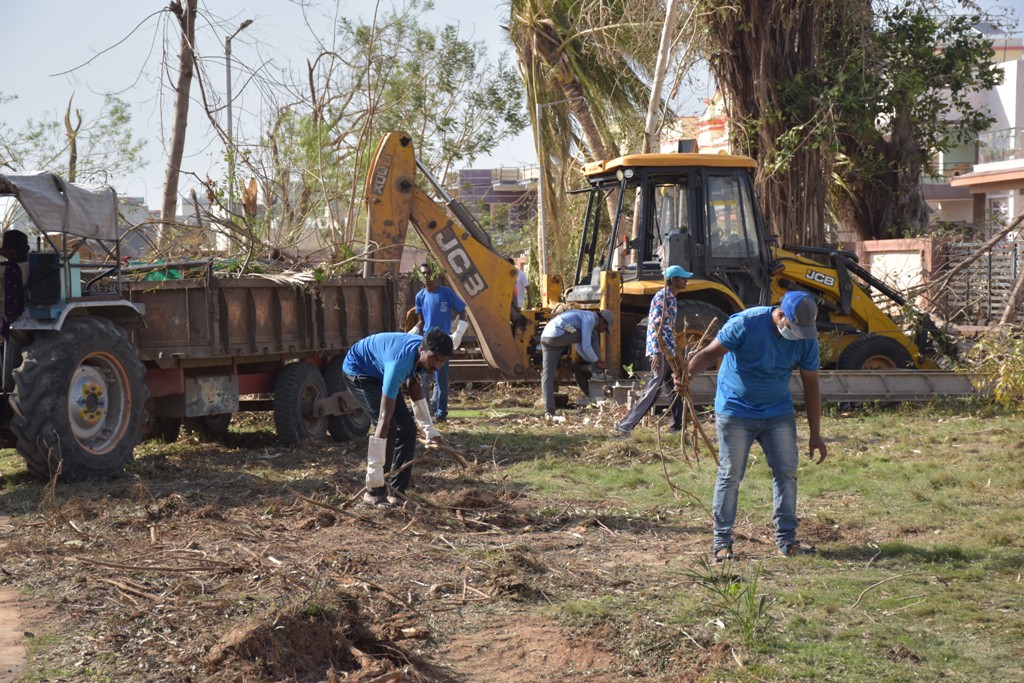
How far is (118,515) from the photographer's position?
8539 millimetres

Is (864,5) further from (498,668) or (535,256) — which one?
(498,668)

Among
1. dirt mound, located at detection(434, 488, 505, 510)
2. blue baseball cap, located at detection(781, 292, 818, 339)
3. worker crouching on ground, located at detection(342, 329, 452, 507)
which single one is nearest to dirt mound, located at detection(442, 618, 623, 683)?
blue baseball cap, located at detection(781, 292, 818, 339)

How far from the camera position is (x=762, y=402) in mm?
7324

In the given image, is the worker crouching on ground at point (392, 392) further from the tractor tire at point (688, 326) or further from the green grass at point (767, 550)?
the tractor tire at point (688, 326)

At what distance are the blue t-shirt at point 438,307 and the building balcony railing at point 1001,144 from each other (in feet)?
95.2

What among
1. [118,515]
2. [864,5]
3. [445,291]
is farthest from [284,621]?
[864,5]

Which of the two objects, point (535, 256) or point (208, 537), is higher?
point (535, 256)

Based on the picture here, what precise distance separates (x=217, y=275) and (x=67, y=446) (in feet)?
9.20

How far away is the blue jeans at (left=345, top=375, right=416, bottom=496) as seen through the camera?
29.1 feet

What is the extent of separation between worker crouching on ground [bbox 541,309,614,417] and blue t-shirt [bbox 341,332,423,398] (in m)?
4.55

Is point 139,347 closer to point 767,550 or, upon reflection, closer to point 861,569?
point 767,550

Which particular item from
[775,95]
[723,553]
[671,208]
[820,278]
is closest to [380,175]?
[671,208]

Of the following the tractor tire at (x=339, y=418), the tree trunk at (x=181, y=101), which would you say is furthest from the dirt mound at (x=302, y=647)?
the tree trunk at (x=181, y=101)

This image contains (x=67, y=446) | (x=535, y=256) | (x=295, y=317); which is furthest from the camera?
(x=535, y=256)
